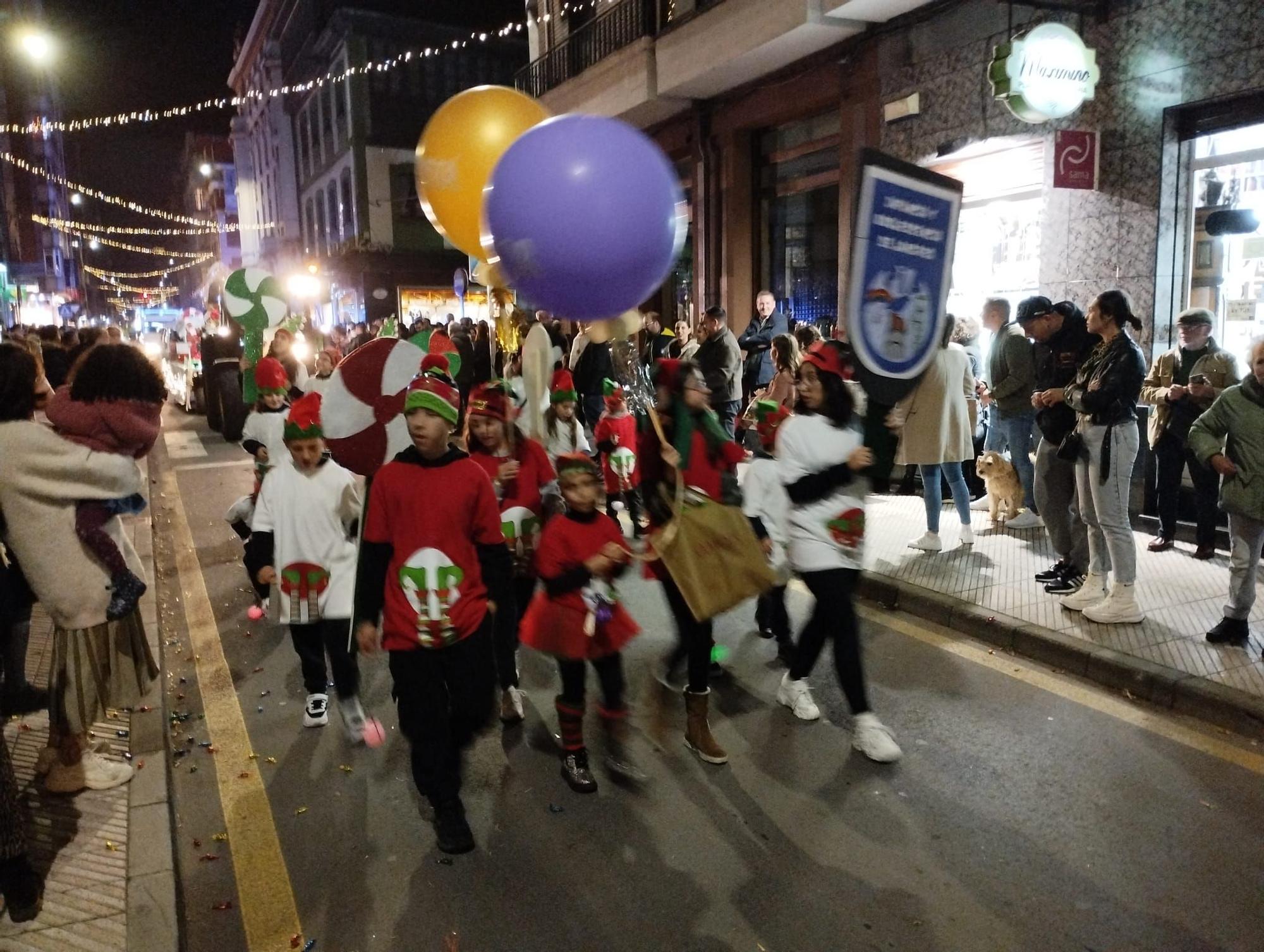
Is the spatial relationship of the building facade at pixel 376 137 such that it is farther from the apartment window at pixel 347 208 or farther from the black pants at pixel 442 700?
the black pants at pixel 442 700

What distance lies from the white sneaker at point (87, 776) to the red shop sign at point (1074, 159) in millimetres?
8541

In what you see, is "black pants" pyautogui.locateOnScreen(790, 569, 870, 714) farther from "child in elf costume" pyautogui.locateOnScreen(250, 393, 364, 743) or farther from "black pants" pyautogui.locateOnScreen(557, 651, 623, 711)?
"child in elf costume" pyautogui.locateOnScreen(250, 393, 364, 743)

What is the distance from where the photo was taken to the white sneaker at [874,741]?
160 inches

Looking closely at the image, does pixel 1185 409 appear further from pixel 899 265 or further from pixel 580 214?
pixel 580 214

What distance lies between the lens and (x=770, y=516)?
4.52 metres

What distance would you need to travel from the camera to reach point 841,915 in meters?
3.02

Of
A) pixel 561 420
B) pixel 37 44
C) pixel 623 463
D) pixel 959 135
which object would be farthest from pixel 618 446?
pixel 37 44

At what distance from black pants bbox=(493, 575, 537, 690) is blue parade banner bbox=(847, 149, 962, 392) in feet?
6.82

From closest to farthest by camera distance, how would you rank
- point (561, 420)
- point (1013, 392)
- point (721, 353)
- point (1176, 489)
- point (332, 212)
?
point (561, 420) → point (1176, 489) → point (1013, 392) → point (721, 353) → point (332, 212)

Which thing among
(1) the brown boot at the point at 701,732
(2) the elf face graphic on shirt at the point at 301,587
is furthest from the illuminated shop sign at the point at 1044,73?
(2) the elf face graphic on shirt at the point at 301,587

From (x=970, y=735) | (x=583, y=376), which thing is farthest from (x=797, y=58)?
(x=970, y=735)

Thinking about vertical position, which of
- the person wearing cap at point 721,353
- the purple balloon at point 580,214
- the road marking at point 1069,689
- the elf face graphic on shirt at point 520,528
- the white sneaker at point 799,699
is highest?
the purple balloon at point 580,214

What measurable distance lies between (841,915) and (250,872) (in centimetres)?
Answer: 215

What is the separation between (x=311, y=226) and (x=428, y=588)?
43436 millimetres
